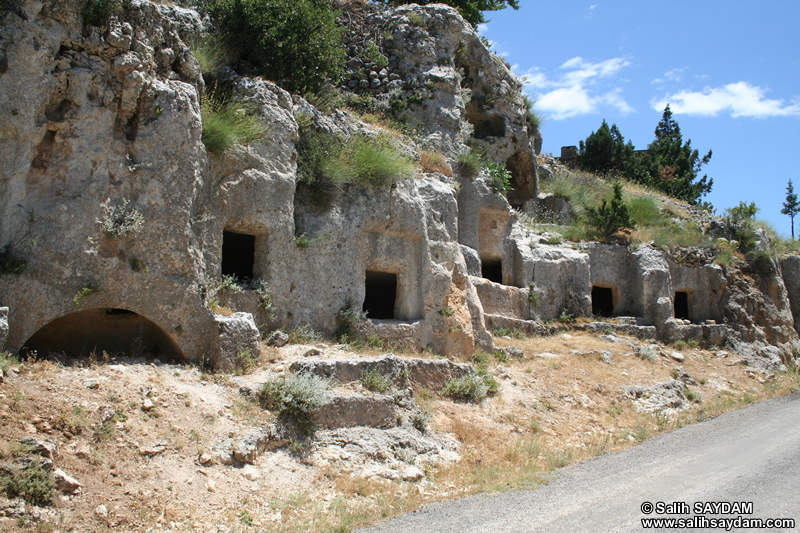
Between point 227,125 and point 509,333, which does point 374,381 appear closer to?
point 227,125

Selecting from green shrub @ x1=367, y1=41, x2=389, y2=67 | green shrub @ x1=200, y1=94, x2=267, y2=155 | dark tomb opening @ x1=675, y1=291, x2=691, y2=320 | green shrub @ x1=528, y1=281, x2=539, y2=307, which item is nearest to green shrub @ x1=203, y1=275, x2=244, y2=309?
green shrub @ x1=200, y1=94, x2=267, y2=155

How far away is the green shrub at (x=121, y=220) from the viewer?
7.82 metres

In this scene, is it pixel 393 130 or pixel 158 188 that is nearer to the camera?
pixel 158 188

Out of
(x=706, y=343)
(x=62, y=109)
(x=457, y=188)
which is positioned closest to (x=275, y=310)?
(x=62, y=109)

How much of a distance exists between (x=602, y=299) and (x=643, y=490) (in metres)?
12.7

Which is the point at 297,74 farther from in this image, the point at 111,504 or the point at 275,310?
the point at 111,504

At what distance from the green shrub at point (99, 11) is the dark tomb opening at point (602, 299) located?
14847mm

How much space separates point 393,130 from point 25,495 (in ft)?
36.2

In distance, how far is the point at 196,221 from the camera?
9.12m

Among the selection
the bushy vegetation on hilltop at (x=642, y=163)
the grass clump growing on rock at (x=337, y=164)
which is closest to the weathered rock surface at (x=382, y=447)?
the grass clump growing on rock at (x=337, y=164)

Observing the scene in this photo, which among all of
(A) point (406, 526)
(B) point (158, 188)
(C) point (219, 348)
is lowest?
(A) point (406, 526)

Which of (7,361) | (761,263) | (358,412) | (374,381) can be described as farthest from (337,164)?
(761,263)

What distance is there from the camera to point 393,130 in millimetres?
14758

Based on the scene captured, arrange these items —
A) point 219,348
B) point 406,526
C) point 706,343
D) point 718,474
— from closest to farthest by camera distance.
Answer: point 406,526 → point 718,474 → point 219,348 → point 706,343
